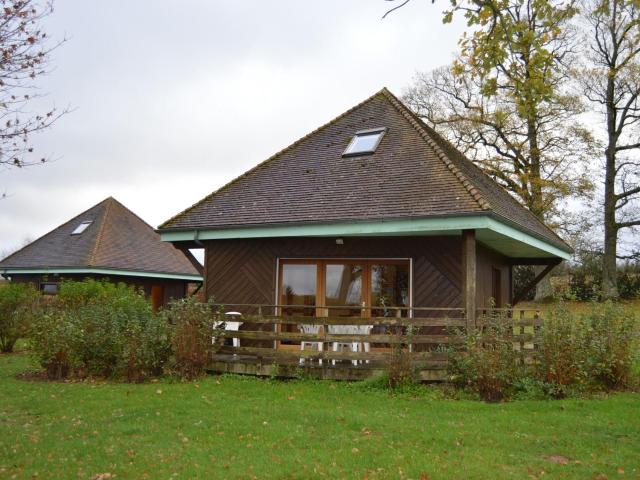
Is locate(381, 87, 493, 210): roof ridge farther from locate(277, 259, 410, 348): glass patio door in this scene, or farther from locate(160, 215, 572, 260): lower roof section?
locate(277, 259, 410, 348): glass patio door

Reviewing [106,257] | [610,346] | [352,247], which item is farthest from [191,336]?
[106,257]

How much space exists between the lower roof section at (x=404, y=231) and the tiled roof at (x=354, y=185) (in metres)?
0.14

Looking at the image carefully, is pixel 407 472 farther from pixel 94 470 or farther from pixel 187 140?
pixel 187 140

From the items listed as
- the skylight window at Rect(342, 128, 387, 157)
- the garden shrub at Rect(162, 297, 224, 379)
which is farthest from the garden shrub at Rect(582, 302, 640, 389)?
the garden shrub at Rect(162, 297, 224, 379)

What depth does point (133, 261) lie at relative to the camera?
2412 cm

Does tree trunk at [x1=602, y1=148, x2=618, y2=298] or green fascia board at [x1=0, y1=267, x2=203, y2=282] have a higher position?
tree trunk at [x1=602, y1=148, x2=618, y2=298]

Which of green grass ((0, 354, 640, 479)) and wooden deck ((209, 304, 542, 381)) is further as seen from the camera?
wooden deck ((209, 304, 542, 381))

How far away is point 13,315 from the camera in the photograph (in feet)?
49.6

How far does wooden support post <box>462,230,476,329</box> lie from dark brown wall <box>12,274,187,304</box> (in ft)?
46.9

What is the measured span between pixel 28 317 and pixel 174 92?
23.4 feet

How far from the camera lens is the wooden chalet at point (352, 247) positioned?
10.1m

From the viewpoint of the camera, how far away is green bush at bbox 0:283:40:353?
15047mm

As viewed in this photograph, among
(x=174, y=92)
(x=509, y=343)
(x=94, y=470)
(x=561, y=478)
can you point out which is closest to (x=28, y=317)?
(x=174, y=92)

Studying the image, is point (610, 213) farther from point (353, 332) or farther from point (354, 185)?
point (353, 332)
